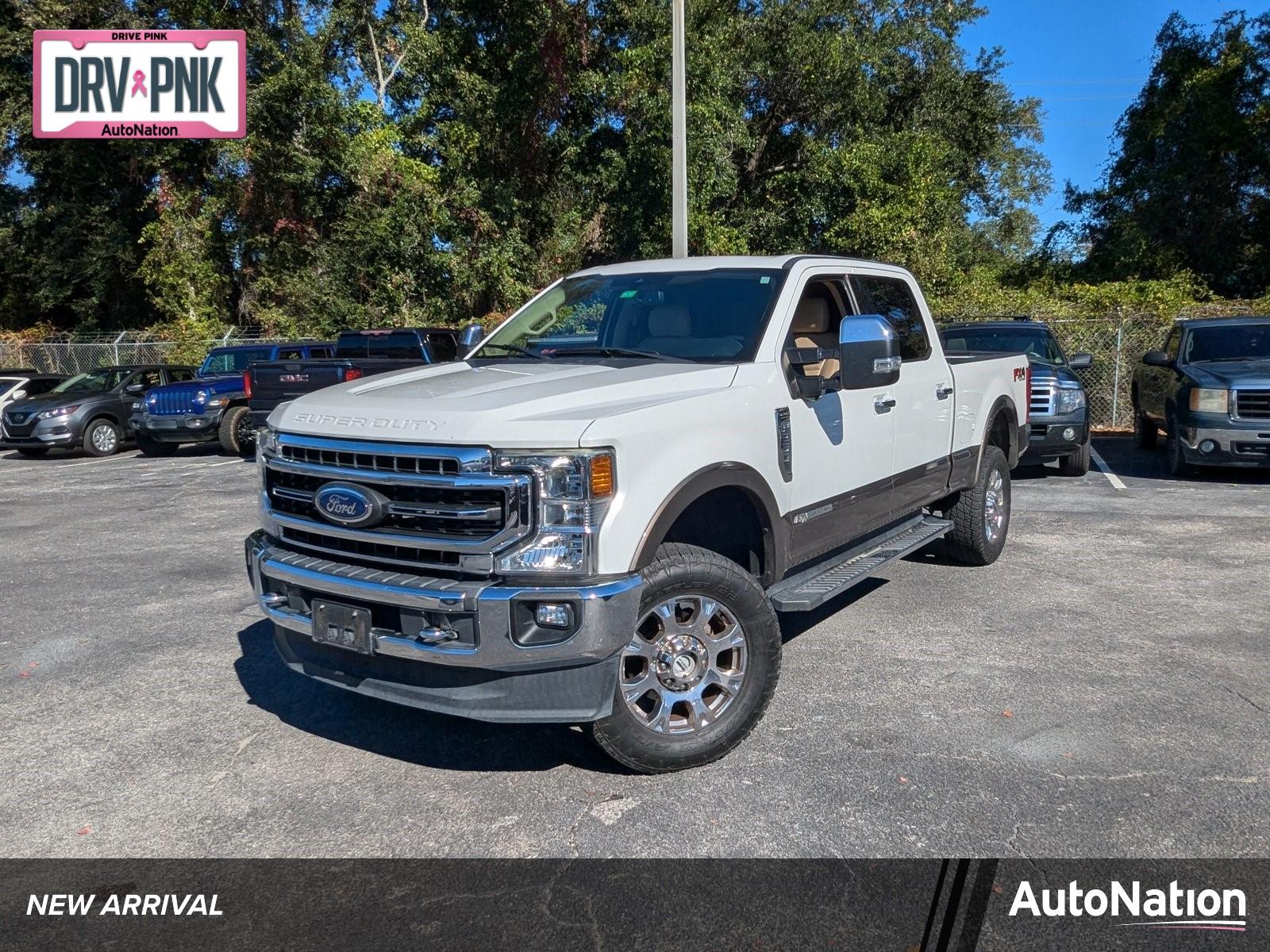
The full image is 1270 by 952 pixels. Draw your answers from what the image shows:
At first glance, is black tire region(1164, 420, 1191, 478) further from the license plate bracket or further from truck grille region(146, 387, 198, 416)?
truck grille region(146, 387, 198, 416)

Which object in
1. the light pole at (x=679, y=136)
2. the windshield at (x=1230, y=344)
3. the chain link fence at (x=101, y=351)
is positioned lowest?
the windshield at (x=1230, y=344)

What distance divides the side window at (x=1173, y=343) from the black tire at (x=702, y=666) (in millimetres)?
10093

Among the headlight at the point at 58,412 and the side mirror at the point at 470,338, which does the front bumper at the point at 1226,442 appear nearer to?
the side mirror at the point at 470,338

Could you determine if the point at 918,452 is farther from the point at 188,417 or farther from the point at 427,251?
the point at 427,251

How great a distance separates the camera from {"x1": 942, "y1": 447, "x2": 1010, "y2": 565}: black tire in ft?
24.2

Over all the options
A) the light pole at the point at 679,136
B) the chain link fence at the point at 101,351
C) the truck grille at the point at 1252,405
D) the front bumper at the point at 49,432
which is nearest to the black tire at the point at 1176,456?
the truck grille at the point at 1252,405

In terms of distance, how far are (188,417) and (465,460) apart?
47.6ft

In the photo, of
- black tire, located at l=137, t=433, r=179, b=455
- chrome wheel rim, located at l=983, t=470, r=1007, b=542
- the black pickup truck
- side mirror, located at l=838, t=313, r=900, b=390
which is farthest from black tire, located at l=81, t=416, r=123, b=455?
side mirror, located at l=838, t=313, r=900, b=390

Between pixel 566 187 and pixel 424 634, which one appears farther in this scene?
pixel 566 187

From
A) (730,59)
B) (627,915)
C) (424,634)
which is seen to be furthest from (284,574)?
(730,59)

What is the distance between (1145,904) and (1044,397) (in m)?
9.29

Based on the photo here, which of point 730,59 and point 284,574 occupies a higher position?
point 730,59

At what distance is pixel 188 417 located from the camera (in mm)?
16672

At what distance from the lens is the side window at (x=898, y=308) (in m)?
6.09
